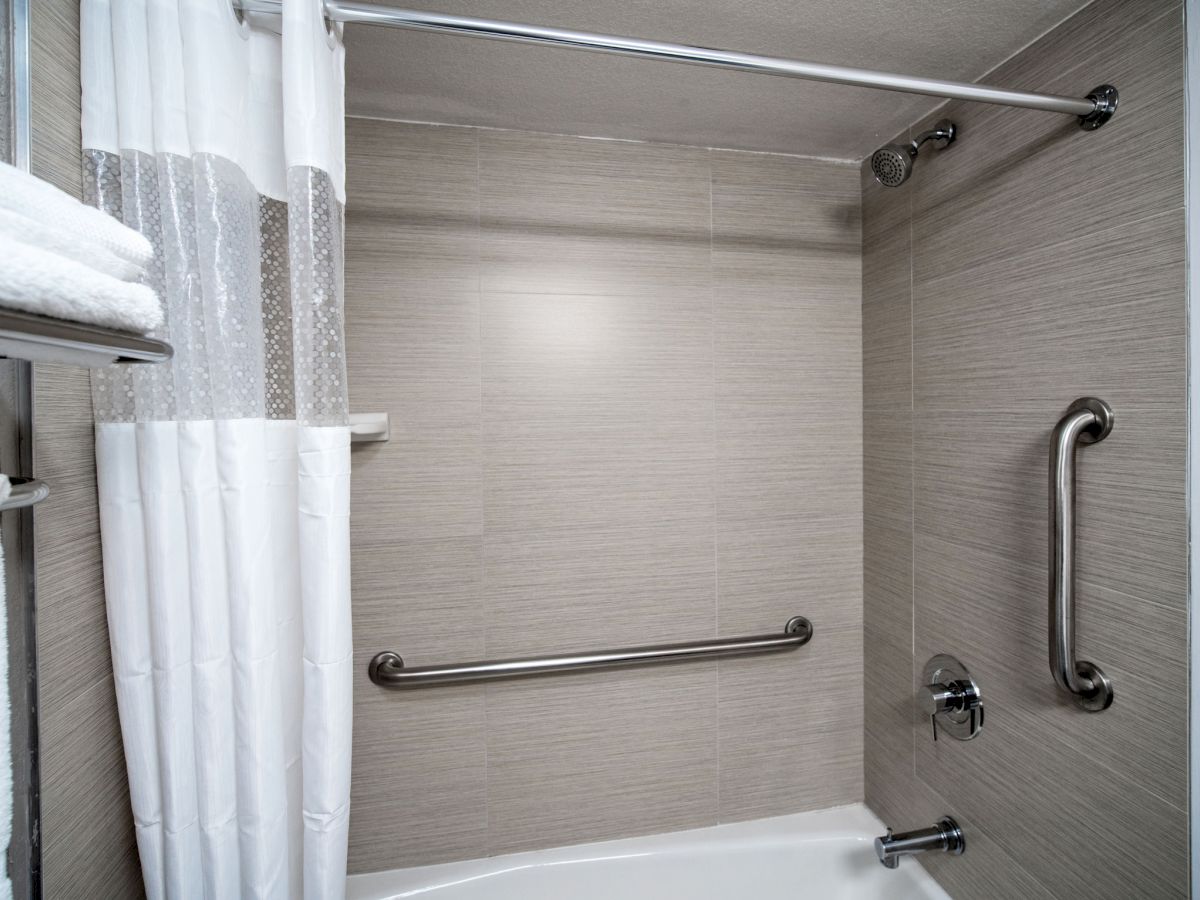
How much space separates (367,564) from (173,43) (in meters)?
0.95

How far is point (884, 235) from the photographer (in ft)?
4.76

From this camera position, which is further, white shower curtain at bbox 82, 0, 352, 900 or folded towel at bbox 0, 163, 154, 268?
white shower curtain at bbox 82, 0, 352, 900

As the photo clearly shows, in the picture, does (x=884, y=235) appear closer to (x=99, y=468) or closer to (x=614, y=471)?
(x=614, y=471)

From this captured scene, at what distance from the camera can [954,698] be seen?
1194 millimetres

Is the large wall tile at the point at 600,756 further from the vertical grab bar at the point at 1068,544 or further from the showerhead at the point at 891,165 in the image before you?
the showerhead at the point at 891,165

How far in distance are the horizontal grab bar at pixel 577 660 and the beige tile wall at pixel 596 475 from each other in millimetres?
34

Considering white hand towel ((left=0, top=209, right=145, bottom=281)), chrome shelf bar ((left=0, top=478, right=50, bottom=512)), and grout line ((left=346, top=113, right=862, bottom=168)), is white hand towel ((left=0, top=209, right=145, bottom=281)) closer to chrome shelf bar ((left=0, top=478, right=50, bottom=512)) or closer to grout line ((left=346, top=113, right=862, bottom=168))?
chrome shelf bar ((left=0, top=478, right=50, bottom=512))

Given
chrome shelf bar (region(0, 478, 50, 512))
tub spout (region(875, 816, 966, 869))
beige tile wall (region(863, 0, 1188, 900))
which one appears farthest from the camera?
tub spout (region(875, 816, 966, 869))

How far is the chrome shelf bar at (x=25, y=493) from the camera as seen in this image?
52 centimetres

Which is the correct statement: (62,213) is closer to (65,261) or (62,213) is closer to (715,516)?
(65,261)

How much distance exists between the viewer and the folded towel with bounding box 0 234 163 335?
14.9 inches

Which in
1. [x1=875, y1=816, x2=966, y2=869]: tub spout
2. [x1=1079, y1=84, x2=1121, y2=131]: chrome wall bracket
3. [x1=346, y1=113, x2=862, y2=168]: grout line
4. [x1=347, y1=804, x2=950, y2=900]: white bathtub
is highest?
[x1=346, y1=113, x2=862, y2=168]: grout line

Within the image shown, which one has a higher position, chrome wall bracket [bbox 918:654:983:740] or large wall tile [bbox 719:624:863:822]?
chrome wall bracket [bbox 918:654:983:740]

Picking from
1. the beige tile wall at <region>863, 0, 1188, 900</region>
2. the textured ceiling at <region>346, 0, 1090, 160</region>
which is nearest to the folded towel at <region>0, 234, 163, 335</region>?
the textured ceiling at <region>346, 0, 1090, 160</region>
